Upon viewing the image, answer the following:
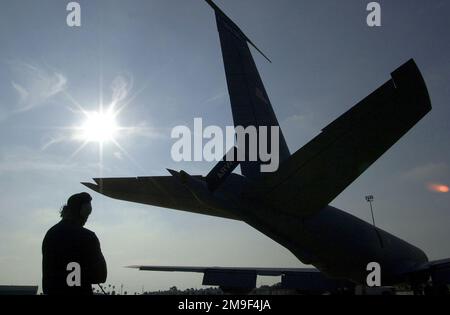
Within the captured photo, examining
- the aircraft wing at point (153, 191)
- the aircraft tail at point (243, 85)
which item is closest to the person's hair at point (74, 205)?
the aircraft wing at point (153, 191)

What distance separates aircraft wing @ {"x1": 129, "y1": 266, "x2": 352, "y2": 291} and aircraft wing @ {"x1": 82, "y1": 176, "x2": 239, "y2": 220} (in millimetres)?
13533

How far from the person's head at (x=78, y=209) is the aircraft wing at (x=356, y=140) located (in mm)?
4604

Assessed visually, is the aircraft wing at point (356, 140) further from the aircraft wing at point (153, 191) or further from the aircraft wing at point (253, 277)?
the aircraft wing at point (253, 277)

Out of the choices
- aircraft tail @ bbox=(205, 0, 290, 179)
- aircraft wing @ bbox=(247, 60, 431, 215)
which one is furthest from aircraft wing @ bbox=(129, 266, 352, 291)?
aircraft wing @ bbox=(247, 60, 431, 215)

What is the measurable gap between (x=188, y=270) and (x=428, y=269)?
14407 millimetres

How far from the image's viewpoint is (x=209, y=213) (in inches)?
396

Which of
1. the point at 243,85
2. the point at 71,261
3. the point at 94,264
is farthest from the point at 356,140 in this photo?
the point at 243,85

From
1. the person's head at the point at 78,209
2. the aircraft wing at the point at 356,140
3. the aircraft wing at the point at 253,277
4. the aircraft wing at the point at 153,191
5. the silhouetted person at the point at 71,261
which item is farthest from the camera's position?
the aircraft wing at the point at 253,277

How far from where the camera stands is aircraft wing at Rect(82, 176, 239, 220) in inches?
328

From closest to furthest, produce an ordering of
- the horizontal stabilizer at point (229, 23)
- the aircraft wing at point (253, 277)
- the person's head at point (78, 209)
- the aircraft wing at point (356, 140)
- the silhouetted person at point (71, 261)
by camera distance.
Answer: the silhouetted person at point (71, 261) → the person's head at point (78, 209) → the aircraft wing at point (356, 140) → the horizontal stabilizer at point (229, 23) → the aircraft wing at point (253, 277)

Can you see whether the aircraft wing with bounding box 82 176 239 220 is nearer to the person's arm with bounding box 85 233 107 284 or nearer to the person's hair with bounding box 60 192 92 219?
the person's hair with bounding box 60 192 92 219

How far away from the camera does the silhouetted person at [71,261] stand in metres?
2.84

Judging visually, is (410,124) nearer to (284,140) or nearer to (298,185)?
(298,185)
